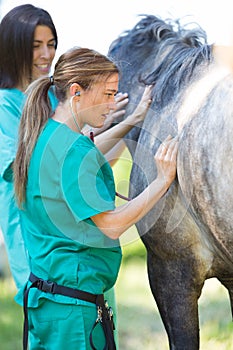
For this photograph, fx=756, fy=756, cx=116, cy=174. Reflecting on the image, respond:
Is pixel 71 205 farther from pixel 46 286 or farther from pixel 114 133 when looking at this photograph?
pixel 114 133

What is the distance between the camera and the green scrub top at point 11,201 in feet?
9.61

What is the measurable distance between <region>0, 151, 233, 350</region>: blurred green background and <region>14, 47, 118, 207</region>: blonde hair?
0.56 m

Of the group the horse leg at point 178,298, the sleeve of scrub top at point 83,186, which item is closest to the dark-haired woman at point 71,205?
the sleeve of scrub top at point 83,186

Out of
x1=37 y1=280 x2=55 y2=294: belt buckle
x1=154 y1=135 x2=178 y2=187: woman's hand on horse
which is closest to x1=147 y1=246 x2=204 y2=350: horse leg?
x1=154 y1=135 x2=178 y2=187: woman's hand on horse

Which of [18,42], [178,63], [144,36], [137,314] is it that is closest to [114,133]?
[178,63]

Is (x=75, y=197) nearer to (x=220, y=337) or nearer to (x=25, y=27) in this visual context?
(x=25, y=27)

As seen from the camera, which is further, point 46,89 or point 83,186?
point 46,89

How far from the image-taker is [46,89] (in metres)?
2.44

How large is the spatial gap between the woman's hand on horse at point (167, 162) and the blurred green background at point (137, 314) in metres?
0.42

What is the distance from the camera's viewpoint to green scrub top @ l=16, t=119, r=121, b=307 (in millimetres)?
2268

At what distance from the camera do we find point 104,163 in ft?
7.82

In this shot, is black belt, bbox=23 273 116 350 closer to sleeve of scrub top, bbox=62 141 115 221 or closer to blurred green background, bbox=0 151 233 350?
sleeve of scrub top, bbox=62 141 115 221

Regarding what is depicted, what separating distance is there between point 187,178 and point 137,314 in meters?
3.41

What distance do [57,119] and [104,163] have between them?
20cm
